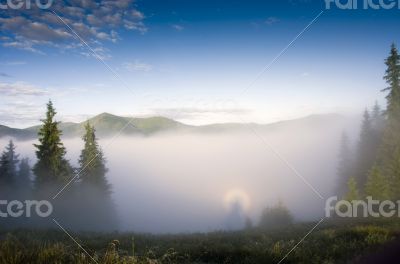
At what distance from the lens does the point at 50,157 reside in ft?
148

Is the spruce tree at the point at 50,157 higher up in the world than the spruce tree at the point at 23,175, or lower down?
higher up

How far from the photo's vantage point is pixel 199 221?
125438 mm

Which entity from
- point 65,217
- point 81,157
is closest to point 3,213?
point 65,217

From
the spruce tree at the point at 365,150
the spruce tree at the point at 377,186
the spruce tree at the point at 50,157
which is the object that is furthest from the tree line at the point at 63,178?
the spruce tree at the point at 365,150

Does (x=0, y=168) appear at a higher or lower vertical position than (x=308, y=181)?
A: higher

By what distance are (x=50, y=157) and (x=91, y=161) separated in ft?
37.4

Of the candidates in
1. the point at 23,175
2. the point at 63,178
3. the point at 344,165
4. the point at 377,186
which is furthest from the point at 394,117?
the point at 23,175

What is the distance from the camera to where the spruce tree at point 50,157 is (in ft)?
146

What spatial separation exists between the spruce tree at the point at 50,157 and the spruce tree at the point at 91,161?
Result: 9008 mm

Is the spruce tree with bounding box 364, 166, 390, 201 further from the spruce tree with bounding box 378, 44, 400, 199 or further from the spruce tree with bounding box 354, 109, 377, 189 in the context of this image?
the spruce tree with bounding box 354, 109, 377, 189

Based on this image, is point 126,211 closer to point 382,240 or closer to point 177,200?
point 177,200

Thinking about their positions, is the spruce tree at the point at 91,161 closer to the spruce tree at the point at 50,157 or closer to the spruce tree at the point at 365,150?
the spruce tree at the point at 50,157

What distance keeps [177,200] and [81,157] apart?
402 feet

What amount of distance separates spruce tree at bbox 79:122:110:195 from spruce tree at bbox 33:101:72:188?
29.6 ft
